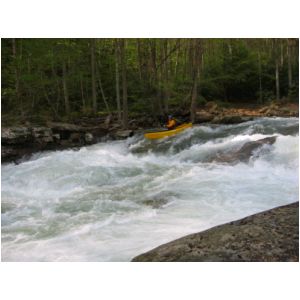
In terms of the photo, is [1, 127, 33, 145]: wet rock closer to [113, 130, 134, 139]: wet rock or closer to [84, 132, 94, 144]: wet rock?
[84, 132, 94, 144]: wet rock

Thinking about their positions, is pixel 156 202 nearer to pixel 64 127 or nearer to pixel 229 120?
pixel 64 127

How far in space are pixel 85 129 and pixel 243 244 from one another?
22.0ft

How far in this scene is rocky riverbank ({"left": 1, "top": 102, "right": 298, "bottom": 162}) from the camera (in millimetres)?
6969

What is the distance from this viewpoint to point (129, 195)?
167 inches

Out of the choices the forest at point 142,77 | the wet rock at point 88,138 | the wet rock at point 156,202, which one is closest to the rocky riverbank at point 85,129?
the wet rock at point 88,138

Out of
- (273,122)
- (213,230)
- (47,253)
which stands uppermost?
(273,122)

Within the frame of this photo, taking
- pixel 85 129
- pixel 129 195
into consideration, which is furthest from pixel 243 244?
pixel 85 129

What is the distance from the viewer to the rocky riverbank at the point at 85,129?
697cm

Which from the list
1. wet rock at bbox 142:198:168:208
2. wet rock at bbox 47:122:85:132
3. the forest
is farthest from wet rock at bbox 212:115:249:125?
wet rock at bbox 142:198:168:208

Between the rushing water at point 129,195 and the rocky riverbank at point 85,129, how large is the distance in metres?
0.45
